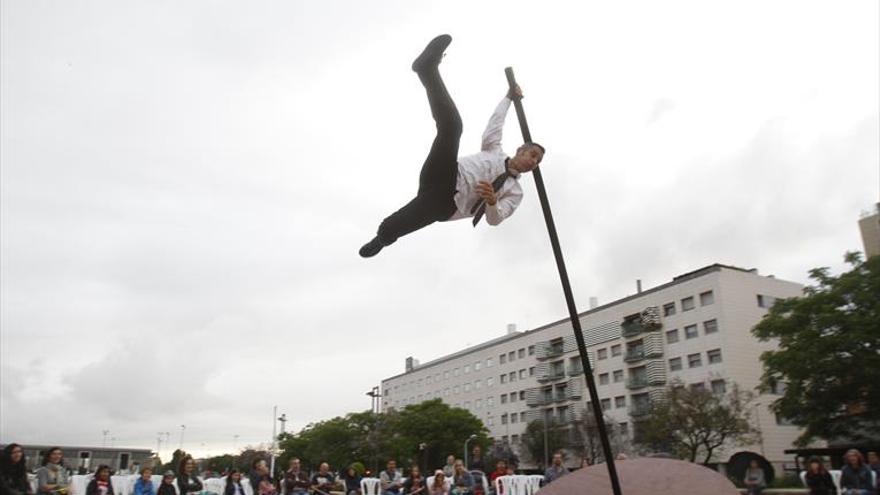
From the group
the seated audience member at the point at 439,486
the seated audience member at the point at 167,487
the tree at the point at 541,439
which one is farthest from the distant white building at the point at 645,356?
the seated audience member at the point at 167,487

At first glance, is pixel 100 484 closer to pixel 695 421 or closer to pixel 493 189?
pixel 493 189

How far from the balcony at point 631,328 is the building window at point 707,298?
20.8ft

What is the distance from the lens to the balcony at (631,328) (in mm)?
59469

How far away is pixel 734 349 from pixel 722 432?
390 inches

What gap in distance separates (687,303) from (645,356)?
19.1 feet

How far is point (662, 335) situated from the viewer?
5728cm

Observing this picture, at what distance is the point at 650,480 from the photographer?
6.74 m

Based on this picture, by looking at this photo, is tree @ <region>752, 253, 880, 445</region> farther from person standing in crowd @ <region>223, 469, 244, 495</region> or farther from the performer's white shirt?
the performer's white shirt

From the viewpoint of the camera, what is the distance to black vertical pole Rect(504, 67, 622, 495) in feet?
17.3

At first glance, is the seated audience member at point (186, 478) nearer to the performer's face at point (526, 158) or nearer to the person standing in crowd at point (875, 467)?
the performer's face at point (526, 158)

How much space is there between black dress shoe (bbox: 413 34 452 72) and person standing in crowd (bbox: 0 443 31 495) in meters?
8.64

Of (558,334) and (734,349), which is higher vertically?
(558,334)

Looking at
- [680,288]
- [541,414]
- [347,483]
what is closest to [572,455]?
[541,414]

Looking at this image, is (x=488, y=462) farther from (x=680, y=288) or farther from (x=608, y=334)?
(x=680, y=288)
